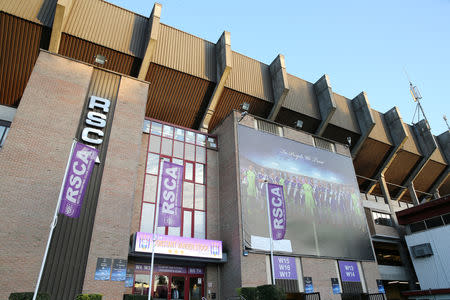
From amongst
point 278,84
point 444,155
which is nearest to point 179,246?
point 278,84

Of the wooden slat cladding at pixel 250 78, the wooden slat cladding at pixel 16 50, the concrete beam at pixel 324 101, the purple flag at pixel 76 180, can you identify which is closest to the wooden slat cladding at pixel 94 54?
the wooden slat cladding at pixel 16 50

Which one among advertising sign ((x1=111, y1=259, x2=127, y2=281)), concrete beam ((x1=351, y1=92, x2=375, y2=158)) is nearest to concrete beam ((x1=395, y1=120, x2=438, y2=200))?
concrete beam ((x1=351, y1=92, x2=375, y2=158))

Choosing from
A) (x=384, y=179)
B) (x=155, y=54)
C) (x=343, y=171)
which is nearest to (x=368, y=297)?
(x=343, y=171)

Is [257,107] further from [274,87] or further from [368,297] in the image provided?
[368,297]

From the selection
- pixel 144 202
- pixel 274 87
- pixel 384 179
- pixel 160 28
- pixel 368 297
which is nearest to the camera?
pixel 144 202

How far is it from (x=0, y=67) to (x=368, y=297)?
32.0 m

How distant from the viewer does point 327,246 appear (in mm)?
24000

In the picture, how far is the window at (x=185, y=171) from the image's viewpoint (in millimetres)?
21094

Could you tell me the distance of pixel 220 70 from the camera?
87.6 ft

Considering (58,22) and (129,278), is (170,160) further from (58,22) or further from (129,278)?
(58,22)

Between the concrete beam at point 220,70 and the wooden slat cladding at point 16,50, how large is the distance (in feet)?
42.7

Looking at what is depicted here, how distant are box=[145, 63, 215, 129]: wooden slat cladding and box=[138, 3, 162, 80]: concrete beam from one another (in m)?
0.91

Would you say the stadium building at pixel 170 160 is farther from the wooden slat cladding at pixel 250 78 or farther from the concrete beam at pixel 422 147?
the concrete beam at pixel 422 147

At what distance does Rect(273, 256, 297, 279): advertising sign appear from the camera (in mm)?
20750
